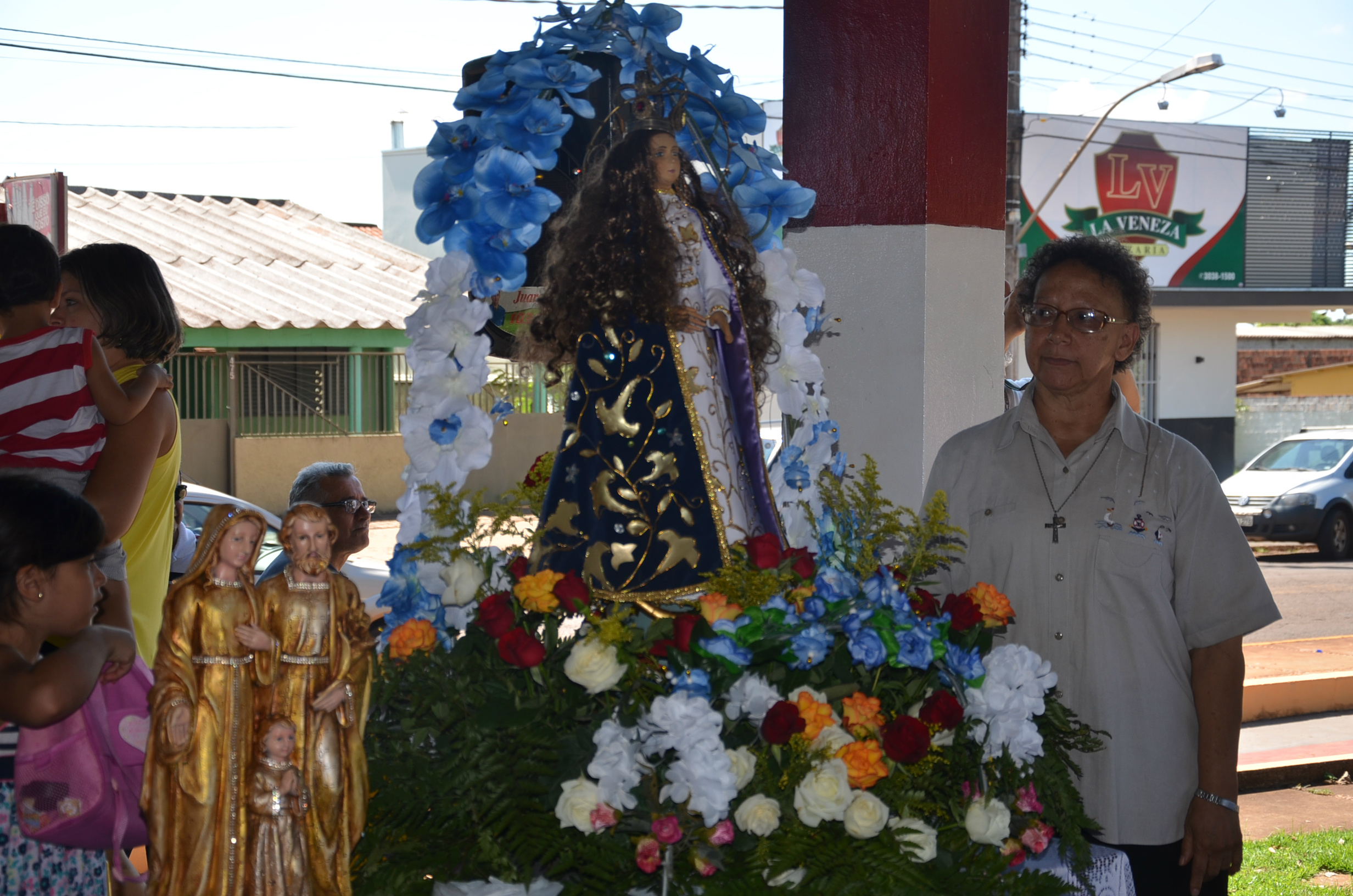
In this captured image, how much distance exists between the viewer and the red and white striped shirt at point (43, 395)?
247cm

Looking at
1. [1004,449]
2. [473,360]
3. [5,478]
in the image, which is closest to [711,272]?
[473,360]

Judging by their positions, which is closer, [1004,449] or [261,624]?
[261,624]

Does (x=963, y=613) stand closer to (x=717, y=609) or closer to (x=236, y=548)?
(x=717, y=609)

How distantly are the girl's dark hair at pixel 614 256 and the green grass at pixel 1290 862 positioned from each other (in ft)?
9.72

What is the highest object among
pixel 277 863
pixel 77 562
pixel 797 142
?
pixel 797 142

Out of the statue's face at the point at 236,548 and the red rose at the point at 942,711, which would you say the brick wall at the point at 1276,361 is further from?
the statue's face at the point at 236,548

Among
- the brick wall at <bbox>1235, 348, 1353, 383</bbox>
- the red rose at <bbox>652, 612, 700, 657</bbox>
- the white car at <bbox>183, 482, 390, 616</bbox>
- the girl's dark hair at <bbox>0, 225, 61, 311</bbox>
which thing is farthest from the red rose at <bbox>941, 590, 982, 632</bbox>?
the brick wall at <bbox>1235, 348, 1353, 383</bbox>

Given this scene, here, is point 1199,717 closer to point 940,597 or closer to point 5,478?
point 940,597

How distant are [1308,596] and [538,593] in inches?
410

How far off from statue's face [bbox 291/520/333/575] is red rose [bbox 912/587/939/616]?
102cm

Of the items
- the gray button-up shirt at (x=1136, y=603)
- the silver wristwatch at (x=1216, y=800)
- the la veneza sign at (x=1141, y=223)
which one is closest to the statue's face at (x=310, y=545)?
the gray button-up shirt at (x=1136, y=603)

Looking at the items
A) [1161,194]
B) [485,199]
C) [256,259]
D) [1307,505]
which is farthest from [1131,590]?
[1161,194]

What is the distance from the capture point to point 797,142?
13.1 feet

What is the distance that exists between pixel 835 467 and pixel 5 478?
5.65 ft
